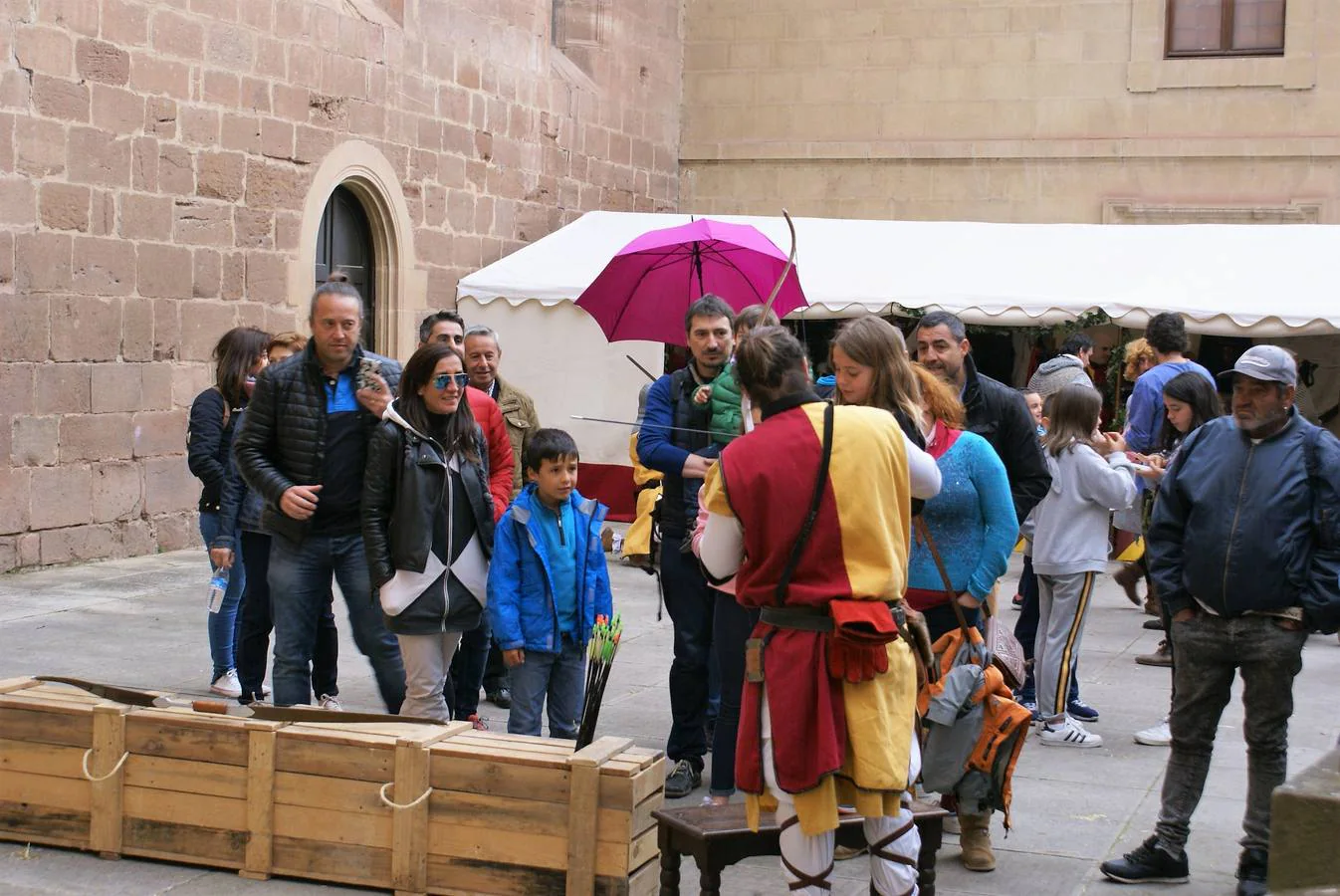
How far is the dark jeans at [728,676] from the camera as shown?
5445mm

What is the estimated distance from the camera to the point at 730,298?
8.47 m

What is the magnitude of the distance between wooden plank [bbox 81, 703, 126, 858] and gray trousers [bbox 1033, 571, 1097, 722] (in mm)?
3882

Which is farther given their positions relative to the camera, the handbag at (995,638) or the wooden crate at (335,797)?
the handbag at (995,638)

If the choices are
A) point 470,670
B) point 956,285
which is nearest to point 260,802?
point 470,670

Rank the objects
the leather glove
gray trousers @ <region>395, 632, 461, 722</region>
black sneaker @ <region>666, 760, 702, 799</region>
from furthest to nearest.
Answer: black sneaker @ <region>666, 760, 702, 799</region> → gray trousers @ <region>395, 632, 461, 722</region> → the leather glove

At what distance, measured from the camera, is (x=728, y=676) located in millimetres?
5480

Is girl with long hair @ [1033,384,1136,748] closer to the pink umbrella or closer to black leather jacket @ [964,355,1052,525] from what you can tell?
black leather jacket @ [964,355,1052,525]

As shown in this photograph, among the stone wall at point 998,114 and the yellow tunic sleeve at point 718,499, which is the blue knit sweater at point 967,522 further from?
the stone wall at point 998,114

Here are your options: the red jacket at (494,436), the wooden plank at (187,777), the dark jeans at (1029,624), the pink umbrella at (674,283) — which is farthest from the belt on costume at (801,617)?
the pink umbrella at (674,283)

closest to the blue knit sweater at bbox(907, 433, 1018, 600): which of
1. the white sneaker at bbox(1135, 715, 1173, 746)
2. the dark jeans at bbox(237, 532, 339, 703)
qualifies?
the white sneaker at bbox(1135, 715, 1173, 746)

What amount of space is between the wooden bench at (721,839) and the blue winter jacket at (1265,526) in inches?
45.5

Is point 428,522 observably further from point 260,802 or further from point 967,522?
point 967,522

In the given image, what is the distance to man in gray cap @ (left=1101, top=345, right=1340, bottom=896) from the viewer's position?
4.80 metres

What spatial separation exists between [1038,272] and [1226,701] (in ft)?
28.2
